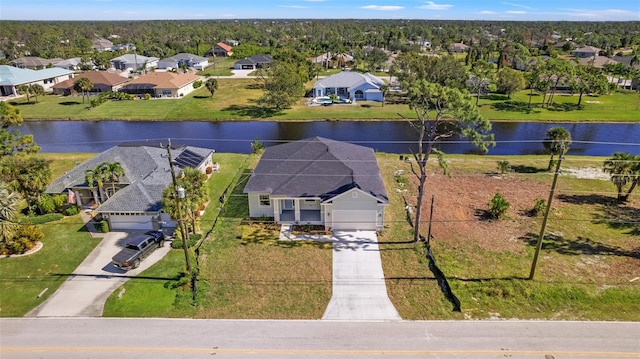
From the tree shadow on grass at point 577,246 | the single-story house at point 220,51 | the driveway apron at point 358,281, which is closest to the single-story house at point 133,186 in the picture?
the driveway apron at point 358,281

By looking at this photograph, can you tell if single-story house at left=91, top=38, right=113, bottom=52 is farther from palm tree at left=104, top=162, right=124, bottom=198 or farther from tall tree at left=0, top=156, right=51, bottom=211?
palm tree at left=104, top=162, right=124, bottom=198

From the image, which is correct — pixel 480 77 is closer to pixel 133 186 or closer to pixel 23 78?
pixel 133 186

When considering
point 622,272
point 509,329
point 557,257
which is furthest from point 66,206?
point 622,272

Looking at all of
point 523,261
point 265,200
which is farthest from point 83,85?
point 523,261

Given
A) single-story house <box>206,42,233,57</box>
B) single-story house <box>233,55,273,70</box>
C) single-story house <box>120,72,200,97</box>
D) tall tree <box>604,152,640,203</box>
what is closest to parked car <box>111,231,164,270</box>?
tall tree <box>604,152,640,203</box>

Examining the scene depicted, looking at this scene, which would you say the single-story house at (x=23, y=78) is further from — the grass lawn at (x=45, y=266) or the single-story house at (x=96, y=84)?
the grass lawn at (x=45, y=266)
